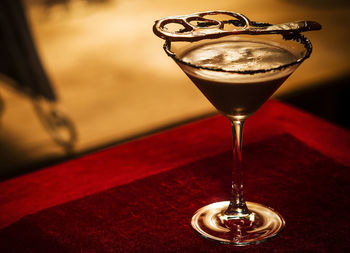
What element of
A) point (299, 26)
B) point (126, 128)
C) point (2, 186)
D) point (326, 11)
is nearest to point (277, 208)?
point (299, 26)

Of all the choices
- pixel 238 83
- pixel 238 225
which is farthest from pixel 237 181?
pixel 238 83

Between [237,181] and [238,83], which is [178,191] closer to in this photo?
[237,181]

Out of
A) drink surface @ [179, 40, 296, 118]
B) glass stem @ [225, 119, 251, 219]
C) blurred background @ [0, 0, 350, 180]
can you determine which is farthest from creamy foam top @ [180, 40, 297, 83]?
blurred background @ [0, 0, 350, 180]

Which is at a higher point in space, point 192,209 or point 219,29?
point 219,29

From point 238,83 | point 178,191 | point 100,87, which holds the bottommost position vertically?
point 100,87

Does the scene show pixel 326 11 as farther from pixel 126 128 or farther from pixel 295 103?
pixel 126 128

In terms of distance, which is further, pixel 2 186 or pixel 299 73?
pixel 299 73
